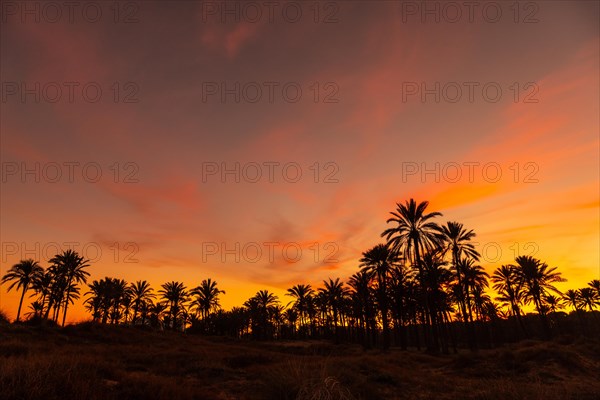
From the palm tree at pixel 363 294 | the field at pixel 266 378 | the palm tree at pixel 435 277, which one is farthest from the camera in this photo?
the palm tree at pixel 363 294

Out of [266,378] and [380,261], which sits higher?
[380,261]

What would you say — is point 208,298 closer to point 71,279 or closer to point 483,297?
point 71,279

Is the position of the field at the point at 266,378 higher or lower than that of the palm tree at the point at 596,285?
lower

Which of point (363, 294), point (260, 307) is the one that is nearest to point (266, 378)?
point (363, 294)

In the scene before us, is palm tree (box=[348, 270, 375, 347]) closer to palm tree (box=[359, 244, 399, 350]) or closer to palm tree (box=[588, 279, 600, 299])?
palm tree (box=[359, 244, 399, 350])

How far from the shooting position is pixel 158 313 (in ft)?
310

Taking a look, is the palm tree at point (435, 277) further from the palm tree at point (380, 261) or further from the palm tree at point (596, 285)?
the palm tree at point (596, 285)

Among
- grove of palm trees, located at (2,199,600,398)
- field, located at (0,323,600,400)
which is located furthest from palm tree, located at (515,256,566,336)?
field, located at (0,323,600,400)

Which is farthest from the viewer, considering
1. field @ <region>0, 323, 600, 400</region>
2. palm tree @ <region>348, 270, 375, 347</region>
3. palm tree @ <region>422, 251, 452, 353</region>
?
palm tree @ <region>348, 270, 375, 347</region>

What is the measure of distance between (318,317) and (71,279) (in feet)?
189

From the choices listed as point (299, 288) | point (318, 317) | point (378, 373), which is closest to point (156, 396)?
point (378, 373)

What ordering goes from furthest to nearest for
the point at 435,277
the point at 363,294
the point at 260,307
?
the point at 260,307 → the point at 363,294 → the point at 435,277

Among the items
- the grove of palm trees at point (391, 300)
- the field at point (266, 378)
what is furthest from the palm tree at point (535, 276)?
the field at point (266, 378)

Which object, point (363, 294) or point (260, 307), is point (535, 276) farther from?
point (260, 307)
